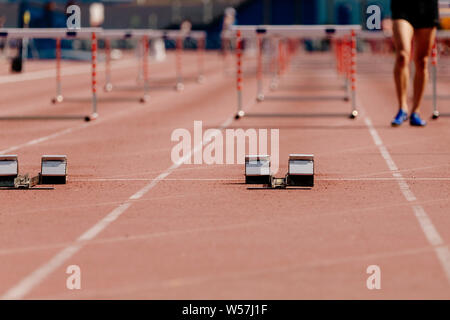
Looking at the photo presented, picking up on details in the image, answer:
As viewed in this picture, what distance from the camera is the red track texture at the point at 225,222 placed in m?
6.08

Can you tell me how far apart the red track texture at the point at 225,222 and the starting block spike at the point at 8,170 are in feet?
0.91

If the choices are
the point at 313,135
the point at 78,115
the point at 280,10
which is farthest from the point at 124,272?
the point at 280,10

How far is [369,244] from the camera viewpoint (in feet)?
23.9

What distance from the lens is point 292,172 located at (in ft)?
34.1

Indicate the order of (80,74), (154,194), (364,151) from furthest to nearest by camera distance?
(80,74) → (364,151) → (154,194)

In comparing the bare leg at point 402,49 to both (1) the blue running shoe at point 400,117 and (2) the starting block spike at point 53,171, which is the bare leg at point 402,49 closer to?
(1) the blue running shoe at point 400,117

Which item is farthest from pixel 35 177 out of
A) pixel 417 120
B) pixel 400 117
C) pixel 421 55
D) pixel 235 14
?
pixel 235 14

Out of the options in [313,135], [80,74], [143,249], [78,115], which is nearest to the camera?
[143,249]

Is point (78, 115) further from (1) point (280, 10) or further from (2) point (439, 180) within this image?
(1) point (280, 10)

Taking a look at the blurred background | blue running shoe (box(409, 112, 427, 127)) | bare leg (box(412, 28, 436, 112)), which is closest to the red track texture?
blue running shoe (box(409, 112, 427, 127))

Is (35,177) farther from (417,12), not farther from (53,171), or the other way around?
(417,12)

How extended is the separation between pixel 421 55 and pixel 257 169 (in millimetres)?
6804

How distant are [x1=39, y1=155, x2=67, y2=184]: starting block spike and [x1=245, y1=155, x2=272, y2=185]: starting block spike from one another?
1830 millimetres
